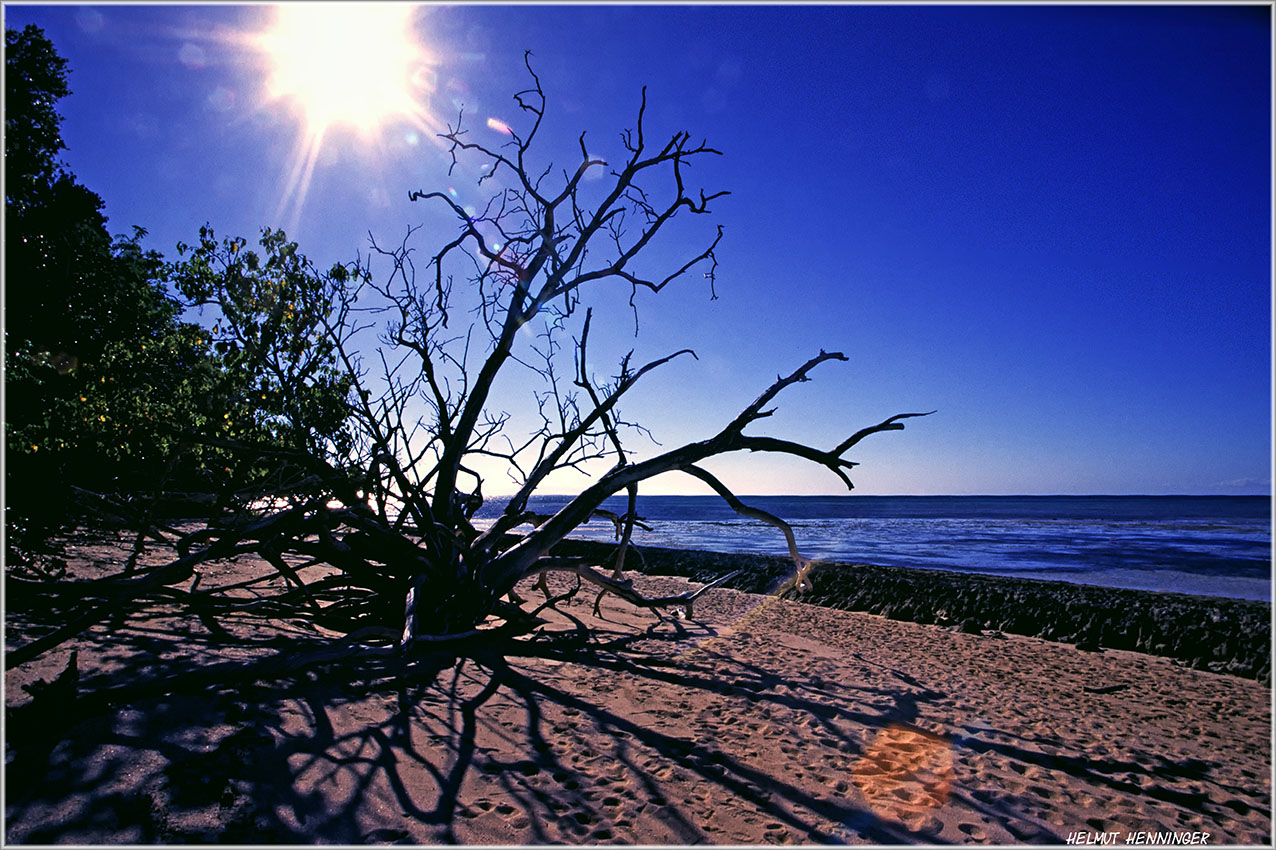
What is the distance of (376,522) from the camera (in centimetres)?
658

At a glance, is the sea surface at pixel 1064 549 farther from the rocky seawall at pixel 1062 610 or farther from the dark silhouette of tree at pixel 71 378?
the dark silhouette of tree at pixel 71 378

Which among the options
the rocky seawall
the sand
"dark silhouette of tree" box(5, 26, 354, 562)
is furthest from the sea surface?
the sand

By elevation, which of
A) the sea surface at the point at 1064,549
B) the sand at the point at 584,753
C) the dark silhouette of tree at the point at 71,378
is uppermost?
the dark silhouette of tree at the point at 71,378

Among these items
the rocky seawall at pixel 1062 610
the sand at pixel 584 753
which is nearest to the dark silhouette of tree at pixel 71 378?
the sand at pixel 584 753

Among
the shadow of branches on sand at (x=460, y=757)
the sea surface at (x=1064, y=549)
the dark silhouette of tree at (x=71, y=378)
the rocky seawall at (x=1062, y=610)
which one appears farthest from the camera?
the sea surface at (x=1064, y=549)

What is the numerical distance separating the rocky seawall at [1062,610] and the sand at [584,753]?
11.9 ft

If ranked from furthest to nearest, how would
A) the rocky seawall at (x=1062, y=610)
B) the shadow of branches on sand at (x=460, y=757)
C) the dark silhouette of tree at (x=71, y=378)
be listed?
the rocky seawall at (x=1062, y=610)
the dark silhouette of tree at (x=71, y=378)
the shadow of branches on sand at (x=460, y=757)

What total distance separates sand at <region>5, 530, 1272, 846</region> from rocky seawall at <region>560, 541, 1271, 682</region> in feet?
11.9

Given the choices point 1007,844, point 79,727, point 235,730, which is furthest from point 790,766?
point 79,727

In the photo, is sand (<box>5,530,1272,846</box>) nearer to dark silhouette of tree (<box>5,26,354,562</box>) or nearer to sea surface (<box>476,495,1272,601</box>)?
dark silhouette of tree (<box>5,26,354,562</box>)

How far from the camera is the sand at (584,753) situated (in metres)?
3.00

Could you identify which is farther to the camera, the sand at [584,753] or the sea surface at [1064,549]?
the sea surface at [1064,549]

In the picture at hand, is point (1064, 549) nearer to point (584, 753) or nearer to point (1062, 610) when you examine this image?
point (1062, 610)

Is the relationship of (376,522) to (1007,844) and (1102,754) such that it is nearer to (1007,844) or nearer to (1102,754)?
(1007,844)
